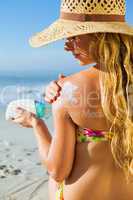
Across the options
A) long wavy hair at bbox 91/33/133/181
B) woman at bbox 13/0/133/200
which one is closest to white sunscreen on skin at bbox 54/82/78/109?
woman at bbox 13/0/133/200

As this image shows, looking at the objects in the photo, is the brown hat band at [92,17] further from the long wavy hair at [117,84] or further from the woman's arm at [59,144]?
the woman's arm at [59,144]

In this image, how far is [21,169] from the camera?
4.95 meters

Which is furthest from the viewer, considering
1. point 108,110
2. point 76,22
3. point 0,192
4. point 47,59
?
point 47,59

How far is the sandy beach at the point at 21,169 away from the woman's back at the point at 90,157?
202 cm

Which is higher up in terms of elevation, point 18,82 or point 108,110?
point 108,110

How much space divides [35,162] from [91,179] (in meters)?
3.06

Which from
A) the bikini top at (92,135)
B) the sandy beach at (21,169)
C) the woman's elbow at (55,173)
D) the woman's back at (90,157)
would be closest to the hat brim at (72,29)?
the woman's back at (90,157)

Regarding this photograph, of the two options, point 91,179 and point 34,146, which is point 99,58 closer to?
point 91,179

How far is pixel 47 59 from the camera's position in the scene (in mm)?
16844

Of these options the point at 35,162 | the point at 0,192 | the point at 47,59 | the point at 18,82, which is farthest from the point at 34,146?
the point at 47,59

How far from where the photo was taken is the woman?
2.04 meters

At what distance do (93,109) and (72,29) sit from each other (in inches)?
13.6

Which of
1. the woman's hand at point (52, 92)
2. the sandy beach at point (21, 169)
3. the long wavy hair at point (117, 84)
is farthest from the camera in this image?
the sandy beach at point (21, 169)

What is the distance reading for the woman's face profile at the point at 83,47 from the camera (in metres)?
2.07
